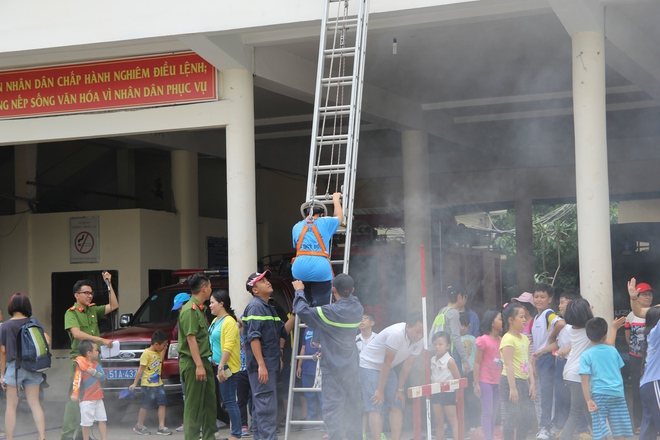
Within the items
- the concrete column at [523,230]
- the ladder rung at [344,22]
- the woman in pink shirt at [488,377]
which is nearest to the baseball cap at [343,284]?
the woman in pink shirt at [488,377]

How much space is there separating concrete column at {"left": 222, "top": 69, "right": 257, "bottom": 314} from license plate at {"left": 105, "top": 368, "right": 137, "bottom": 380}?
1.77 m

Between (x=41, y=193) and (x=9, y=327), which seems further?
(x=41, y=193)

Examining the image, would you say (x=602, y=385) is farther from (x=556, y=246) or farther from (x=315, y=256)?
(x=556, y=246)

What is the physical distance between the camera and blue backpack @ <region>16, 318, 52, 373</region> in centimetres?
948

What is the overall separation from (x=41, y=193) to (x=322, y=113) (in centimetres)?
987

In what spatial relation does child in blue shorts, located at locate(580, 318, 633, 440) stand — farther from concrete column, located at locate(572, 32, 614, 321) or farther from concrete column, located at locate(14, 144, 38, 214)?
concrete column, located at locate(14, 144, 38, 214)

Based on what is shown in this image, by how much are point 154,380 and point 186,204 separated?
682 centimetres

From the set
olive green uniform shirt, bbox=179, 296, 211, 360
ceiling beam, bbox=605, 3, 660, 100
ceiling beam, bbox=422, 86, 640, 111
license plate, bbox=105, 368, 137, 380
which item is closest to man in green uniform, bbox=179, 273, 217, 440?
olive green uniform shirt, bbox=179, 296, 211, 360

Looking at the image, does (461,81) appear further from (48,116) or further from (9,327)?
(9,327)

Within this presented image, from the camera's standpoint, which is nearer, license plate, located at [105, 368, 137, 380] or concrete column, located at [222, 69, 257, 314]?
concrete column, located at [222, 69, 257, 314]

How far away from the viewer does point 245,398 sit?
9.38 metres

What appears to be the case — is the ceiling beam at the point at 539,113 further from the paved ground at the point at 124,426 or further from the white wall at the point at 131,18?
the white wall at the point at 131,18

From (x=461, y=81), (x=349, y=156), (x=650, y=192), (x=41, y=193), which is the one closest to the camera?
(x=349, y=156)

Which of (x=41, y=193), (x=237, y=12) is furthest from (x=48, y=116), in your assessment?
(x=41, y=193)
